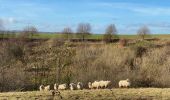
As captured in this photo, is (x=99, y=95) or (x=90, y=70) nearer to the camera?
(x=99, y=95)

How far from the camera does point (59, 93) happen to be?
1741 centimetres

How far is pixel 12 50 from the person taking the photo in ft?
117

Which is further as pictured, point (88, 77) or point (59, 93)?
point (88, 77)

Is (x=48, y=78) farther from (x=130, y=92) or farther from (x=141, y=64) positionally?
(x=130, y=92)

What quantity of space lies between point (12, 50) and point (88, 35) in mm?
53002

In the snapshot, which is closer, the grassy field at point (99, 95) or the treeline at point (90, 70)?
the grassy field at point (99, 95)

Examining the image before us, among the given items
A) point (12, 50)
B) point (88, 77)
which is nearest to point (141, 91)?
point (88, 77)

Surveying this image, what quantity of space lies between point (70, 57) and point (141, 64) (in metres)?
6.62

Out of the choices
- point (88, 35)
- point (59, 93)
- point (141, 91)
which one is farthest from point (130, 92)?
point (88, 35)

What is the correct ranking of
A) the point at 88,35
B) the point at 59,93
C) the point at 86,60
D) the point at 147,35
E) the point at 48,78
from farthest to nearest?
the point at 147,35 → the point at 88,35 → the point at 86,60 → the point at 48,78 → the point at 59,93

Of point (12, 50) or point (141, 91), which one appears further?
point (12, 50)

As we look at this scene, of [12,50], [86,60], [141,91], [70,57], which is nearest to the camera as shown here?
[141,91]

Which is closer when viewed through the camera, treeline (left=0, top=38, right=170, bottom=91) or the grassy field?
the grassy field

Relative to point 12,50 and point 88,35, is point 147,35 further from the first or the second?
point 12,50
